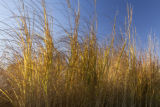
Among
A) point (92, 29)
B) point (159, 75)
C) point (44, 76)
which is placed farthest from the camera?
point (159, 75)

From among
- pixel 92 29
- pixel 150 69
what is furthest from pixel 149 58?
pixel 92 29

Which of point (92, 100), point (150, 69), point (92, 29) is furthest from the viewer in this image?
point (150, 69)

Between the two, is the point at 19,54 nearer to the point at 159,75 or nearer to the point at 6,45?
the point at 6,45

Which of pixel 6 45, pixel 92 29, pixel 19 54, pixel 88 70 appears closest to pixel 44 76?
pixel 88 70

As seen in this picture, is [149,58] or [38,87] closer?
[38,87]

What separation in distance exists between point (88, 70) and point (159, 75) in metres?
1.75

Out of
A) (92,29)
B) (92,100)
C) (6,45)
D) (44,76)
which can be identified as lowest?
(92,100)

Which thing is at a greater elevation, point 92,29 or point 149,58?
point 92,29

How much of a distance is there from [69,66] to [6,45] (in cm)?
97

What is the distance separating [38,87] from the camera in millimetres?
1147

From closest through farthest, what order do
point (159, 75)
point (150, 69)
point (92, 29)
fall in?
1. point (92, 29)
2. point (150, 69)
3. point (159, 75)

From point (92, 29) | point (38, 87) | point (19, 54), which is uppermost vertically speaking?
point (92, 29)

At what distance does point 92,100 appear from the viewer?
121 cm

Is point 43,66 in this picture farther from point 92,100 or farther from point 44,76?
point 92,100
